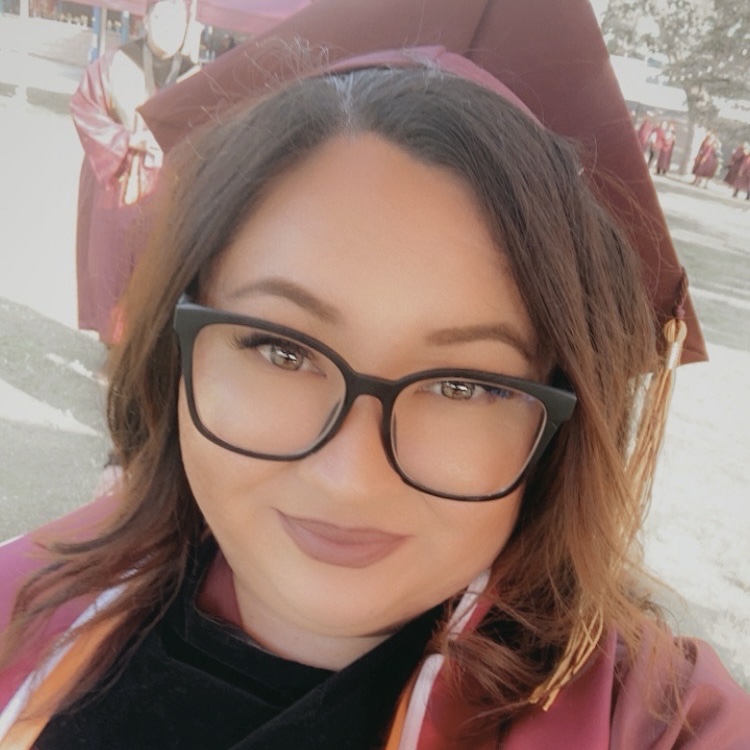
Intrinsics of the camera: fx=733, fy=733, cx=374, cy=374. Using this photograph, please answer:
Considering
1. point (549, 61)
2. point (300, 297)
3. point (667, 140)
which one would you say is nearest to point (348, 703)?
point (300, 297)

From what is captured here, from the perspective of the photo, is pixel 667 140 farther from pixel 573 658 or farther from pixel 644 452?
pixel 573 658

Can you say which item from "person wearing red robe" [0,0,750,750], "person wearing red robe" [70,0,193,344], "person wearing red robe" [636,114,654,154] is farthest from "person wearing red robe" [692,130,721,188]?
"person wearing red robe" [0,0,750,750]

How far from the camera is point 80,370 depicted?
7.89ft

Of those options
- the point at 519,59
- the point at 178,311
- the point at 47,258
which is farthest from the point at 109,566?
the point at 47,258

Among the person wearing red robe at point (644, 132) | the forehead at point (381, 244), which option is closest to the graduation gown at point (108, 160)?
the person wearing red robe at point (644, 132)

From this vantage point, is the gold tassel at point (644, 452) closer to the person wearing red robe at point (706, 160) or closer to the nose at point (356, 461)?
the nose at point (356, 461)

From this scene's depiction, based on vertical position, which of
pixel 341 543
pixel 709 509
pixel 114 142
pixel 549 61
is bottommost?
pixel 709 509

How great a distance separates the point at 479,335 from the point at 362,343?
3.8 inches

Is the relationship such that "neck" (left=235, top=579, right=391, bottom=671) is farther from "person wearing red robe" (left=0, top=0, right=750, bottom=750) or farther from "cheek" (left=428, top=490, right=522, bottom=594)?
"cheek" (left=428, top=490, right=522, bottom=594)

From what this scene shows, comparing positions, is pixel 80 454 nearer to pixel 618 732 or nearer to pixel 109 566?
pixel 109 566

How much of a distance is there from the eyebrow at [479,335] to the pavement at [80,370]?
1.22m

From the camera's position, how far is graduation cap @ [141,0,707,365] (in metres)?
0.69

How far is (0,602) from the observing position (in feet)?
2.82

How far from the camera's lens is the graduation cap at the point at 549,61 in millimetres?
688
